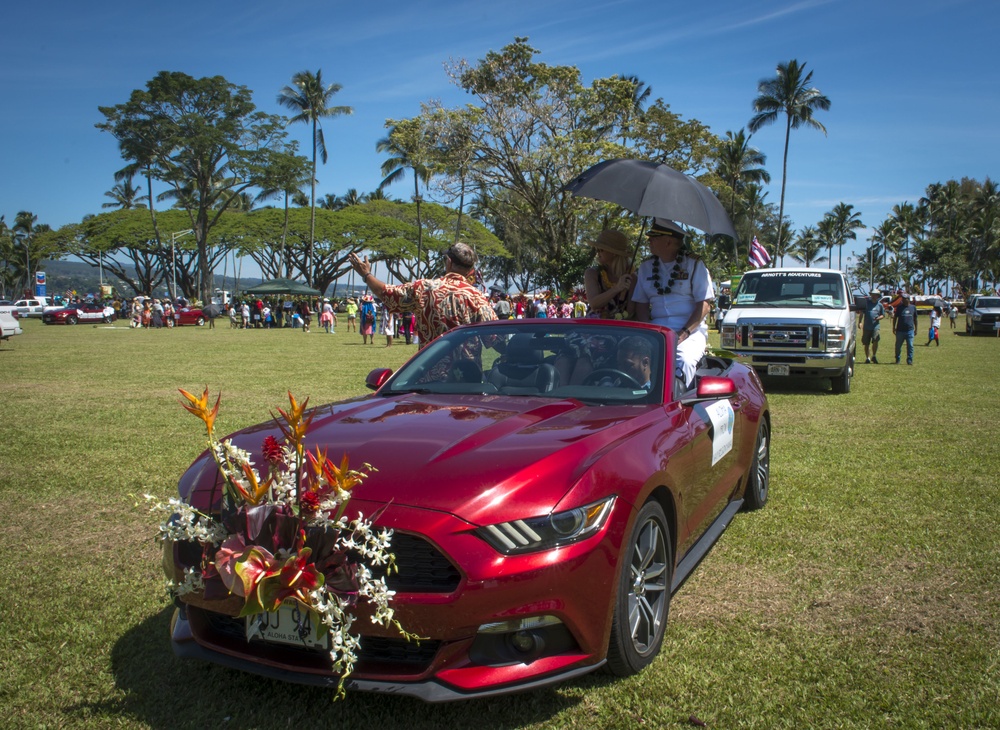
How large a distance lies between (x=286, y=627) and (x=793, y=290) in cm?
1330

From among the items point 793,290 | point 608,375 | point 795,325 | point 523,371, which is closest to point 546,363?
point 523,371

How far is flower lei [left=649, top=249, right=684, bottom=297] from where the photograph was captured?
6.06 m

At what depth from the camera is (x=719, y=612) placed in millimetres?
3842

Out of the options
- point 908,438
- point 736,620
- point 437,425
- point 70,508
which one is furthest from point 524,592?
point 908,438

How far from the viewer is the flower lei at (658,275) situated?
239 inches

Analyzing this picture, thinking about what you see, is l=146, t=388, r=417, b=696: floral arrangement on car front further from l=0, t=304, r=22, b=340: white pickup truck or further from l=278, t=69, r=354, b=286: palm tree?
l=278, t=69, r=354, b=286: palm tree

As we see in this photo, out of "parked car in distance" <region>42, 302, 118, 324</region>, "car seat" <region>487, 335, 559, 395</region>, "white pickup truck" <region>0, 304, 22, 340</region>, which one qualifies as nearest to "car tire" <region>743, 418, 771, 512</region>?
"car seat" <region>487, 335, 559, 395</region>

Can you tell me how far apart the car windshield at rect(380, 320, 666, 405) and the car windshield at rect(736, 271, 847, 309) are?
34.7 ft

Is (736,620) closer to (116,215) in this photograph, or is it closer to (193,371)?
(193,371)

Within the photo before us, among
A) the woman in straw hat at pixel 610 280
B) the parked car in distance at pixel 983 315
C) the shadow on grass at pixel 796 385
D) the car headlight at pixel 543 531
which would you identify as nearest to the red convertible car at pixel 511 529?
the car headlight at pixel 543 531

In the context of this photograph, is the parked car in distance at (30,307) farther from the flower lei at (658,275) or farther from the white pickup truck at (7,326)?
the flower lei at (658,275)

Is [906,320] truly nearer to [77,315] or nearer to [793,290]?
[793,290]

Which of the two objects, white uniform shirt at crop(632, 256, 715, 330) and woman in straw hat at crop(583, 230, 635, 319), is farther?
woman in straw hat at crop(583, 230, 635, 319)

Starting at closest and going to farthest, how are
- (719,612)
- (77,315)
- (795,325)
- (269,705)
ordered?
1. (269,705)
2. (719,612)
3. (795,325)
4. (77,315)
